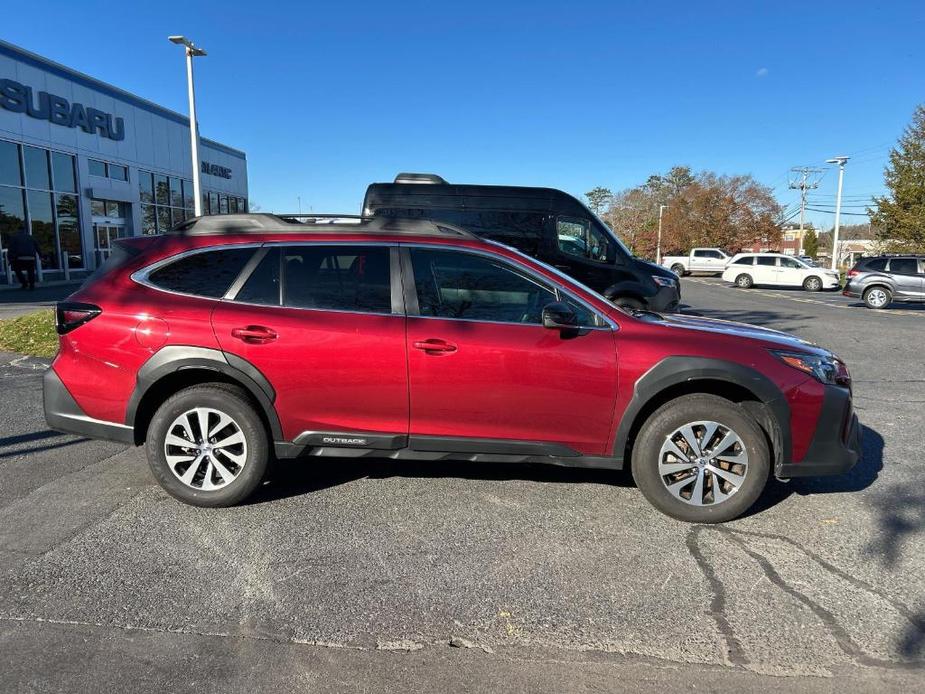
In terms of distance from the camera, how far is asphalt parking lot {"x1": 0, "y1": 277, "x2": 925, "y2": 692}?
8.18ft

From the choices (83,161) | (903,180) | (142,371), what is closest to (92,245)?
(83,161)

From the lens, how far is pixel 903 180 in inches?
1172

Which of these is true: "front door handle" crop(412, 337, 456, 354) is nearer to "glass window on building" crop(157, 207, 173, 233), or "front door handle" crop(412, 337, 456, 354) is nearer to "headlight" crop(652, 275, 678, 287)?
"headlight" crop(652, 275, 678, 287)

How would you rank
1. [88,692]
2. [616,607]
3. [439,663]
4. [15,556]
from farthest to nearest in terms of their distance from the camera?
1. [15,556]
2. [616,607]
3. [439,663]
4. [88,692]

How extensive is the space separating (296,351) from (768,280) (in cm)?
3022

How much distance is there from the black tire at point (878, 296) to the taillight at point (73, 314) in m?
21.8

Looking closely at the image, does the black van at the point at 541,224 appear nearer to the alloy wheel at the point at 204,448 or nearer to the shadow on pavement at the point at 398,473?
the shadow on pavement at the point at 398,473

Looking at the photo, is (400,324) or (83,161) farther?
(83,161)

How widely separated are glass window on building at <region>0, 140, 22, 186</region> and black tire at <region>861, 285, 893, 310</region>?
27.4 m

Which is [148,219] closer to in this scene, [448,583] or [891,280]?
[891,280]

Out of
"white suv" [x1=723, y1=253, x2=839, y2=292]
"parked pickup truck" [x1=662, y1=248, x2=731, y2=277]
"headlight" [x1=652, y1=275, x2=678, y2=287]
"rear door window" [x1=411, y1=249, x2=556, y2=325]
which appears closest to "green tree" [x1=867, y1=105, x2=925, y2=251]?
"white suv" [x1=723, y1=253, x2=839, y2=292]

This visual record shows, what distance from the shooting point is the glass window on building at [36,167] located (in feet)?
68.4

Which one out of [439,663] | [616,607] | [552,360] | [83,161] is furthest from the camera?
[83,161]

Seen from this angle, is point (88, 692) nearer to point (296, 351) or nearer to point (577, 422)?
point (296, 351)
